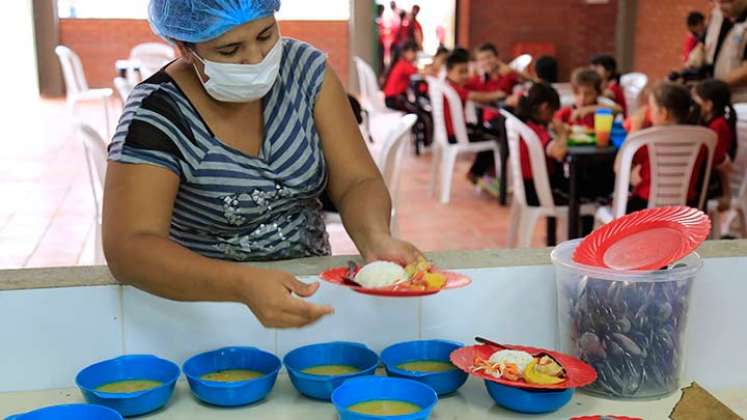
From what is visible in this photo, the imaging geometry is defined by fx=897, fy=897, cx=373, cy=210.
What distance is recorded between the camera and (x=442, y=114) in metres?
5.74

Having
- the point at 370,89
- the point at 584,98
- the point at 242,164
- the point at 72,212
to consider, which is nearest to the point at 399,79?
the point at 370,89

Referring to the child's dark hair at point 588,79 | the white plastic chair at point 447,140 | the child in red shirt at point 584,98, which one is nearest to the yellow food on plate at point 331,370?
the child in red shirt at point 584,98

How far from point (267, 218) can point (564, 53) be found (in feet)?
31.3

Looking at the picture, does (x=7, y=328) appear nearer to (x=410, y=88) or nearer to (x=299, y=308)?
(x=299, y=308)

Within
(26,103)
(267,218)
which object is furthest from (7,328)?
(26,103)

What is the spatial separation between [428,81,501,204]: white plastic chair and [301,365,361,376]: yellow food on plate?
4.29 m

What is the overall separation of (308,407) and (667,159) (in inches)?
106

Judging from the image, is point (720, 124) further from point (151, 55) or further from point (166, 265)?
point (151, 55)

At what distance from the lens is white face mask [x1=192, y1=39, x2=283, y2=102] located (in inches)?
54.6

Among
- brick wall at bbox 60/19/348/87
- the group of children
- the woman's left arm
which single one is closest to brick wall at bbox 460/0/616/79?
brick wall at bbox 60/19/348/87

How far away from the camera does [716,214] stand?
404cm

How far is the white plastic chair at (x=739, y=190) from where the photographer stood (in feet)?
13.3

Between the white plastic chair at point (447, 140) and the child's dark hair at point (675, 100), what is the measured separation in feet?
6.59

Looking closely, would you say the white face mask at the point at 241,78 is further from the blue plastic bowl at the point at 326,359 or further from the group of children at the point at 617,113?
the group of children at the point at 617,113
